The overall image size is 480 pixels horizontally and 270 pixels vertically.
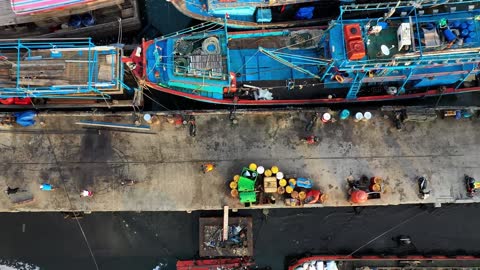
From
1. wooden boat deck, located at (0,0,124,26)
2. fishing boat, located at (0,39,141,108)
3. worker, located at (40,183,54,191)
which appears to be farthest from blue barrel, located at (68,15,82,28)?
worker, located at (40,183,54,191)

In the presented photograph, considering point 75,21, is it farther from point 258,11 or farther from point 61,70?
point 258,11

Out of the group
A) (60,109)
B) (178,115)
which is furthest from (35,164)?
(178,115)

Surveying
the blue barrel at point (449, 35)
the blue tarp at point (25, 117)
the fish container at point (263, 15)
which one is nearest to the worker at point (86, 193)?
the blue tarp at point (25, 117)

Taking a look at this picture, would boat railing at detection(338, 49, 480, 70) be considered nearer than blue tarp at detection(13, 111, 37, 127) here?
Yes

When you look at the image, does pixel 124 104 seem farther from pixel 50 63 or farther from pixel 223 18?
pixel 223 18

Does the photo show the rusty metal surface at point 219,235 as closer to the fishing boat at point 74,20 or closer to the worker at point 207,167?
the worker at point 207,167

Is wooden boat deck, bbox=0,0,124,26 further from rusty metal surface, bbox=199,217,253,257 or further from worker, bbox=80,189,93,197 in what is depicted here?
rusty metal surface, bbox=199,217,253,257

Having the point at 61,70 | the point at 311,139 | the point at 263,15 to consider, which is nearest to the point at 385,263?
the point at 311,139
